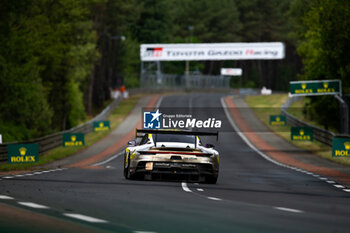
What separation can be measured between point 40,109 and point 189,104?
34.0m

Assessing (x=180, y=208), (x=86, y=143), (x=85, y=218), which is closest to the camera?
(x=85, y=218)

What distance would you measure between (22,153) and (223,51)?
6077 cm

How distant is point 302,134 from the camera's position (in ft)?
171

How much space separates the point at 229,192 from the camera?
16594mm

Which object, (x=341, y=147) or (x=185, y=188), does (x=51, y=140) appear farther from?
(x=185, y=188)

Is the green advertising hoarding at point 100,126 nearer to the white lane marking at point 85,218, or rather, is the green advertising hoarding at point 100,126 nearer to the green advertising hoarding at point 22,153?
the green advertising hoarding at point 22,153

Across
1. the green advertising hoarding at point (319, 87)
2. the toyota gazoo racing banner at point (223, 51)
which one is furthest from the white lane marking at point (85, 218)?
the toyota gazoo racing banner at point (223, 51)

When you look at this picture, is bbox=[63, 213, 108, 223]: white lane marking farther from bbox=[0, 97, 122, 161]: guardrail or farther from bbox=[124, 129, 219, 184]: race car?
bbox=[0, 97, 122, 161]: guardrail

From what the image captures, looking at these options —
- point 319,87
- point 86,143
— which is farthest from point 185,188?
point 86,143

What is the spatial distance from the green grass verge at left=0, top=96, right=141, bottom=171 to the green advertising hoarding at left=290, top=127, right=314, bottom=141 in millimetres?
13809

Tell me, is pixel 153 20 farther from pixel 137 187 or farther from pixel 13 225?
pixel 13 225

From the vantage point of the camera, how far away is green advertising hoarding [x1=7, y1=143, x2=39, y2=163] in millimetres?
30819

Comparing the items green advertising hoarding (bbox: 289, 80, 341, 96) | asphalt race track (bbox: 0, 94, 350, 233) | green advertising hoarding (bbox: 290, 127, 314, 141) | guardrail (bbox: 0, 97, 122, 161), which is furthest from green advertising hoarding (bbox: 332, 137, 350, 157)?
asphalt race track (bbox: 0, 94, 350, 233)

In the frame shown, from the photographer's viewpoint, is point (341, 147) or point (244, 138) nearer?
point (341, 147)
